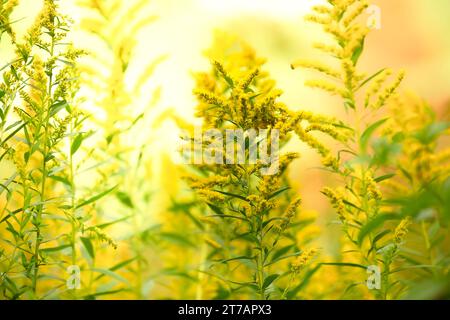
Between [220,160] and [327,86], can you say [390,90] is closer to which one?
[327,86]

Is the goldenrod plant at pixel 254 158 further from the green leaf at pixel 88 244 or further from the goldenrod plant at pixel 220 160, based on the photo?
the green leaf at pixel 88 244

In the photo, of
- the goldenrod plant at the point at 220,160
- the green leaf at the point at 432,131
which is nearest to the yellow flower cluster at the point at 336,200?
the goldenrod plant at the point at 220,160

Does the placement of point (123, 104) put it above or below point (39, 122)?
above

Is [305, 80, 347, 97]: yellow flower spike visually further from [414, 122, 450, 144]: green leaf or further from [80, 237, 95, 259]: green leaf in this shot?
[80, 237, 95, 259]: green leaf

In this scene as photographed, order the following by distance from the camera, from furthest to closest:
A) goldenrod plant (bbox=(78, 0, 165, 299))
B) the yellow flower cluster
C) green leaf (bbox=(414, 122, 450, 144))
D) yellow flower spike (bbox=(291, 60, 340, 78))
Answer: goldenrod plant (bbox=(78, 0, 165, 299))
yellow flower spike (bbox=(291, 60, 340, 78))
the yellow flower cluster
green leaf (bbox=(414, 122, 450, 144))

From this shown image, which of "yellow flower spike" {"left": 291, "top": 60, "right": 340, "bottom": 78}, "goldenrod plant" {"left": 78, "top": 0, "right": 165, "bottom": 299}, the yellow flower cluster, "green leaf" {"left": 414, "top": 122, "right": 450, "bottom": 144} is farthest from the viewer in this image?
"goldenrod plant" {"left": 78, "top": 0, "right": 165, "bottom": 299}

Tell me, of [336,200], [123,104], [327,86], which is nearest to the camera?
[336,200]

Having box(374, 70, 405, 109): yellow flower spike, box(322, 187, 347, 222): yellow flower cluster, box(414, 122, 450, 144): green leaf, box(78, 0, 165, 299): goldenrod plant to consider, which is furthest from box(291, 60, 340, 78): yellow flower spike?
box(78, 0, 165, 299): goldenrod plant

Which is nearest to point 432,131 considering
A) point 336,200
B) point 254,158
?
point 336,200

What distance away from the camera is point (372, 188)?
1206mm

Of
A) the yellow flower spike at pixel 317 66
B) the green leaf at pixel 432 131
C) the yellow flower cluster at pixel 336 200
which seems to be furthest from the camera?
the yellow flower spike at pixel 317 66

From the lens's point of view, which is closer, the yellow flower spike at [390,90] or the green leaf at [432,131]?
the green leaf at [432,131]

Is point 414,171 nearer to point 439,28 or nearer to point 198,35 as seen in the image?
point 439,28
